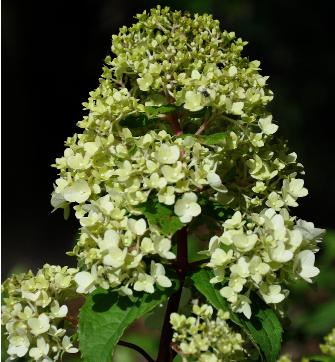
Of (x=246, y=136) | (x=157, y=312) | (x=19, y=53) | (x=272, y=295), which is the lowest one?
(x=272, y=295)

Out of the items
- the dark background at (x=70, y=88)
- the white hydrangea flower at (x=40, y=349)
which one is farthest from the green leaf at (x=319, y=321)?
Answer: the white hydrangea flower at (x=40, y=349)

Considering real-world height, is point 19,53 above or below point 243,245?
above

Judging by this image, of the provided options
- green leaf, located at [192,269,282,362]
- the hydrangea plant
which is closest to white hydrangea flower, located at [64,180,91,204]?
the hydrangea plant

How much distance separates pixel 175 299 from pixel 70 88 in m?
4.76

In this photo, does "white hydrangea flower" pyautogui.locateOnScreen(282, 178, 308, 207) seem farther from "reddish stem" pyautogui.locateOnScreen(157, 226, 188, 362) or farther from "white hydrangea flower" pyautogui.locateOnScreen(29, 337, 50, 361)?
"white hydrangea flower" pyautogui.locateOnScreen(29, 337, 50, 361)

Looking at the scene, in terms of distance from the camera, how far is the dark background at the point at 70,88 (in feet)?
17.8

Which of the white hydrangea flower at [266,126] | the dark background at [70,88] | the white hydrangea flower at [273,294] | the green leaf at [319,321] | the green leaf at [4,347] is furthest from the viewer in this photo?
the dark background at [70,88]

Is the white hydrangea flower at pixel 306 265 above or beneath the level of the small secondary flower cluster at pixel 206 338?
above

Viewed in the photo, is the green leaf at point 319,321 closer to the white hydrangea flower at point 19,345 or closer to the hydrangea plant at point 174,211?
the hydrangea plant at point 174,211

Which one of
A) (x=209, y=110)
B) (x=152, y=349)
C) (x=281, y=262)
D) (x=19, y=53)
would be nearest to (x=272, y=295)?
(x=281, y=262)

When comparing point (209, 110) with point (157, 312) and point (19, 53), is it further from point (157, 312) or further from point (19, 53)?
point (19, 53)

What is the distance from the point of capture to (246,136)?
1424mm

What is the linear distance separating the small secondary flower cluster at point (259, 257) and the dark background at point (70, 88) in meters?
3.89

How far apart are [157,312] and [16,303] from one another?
40 cm
